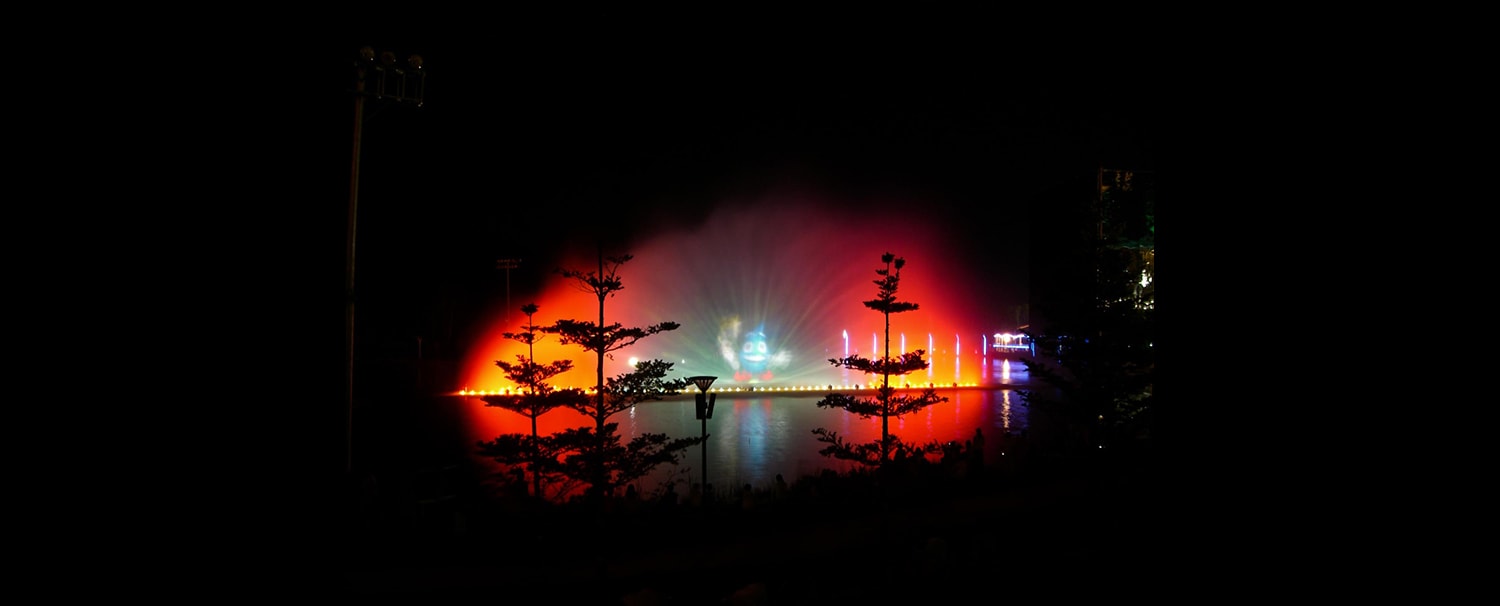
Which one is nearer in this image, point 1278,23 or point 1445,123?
point 1445,123

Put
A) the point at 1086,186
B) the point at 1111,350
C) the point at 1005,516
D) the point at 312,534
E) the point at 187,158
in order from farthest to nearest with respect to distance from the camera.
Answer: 1. the point at 1086,186
2. the point at 1111,350
3. the point at 1005,516
4. the point at 312,534
5. the point at 187,158

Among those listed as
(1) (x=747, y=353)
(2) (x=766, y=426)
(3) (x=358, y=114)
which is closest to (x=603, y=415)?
(3) (x=358, y=114)

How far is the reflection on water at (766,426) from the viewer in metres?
14.3

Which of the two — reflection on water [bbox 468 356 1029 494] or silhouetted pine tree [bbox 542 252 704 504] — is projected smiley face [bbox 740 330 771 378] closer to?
reflection on water [bbox 468 356 1029 494]

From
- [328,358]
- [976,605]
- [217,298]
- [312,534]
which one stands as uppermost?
[217,298]

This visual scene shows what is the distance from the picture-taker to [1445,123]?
4.76ft

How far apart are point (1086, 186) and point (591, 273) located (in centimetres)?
989

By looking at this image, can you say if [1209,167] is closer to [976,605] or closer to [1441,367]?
[1441,367]

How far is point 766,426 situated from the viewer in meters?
21.6

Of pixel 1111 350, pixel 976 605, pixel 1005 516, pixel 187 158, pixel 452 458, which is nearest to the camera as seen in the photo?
pixel 187 158

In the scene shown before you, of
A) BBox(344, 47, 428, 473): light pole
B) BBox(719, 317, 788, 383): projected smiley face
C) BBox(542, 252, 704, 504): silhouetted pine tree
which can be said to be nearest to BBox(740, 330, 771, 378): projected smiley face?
BBox(719, 317, 788, 383): projected smiley face

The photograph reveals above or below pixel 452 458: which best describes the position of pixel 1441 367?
above

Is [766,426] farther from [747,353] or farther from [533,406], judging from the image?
[747,353]

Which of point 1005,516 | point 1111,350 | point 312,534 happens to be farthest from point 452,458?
point 312,534
